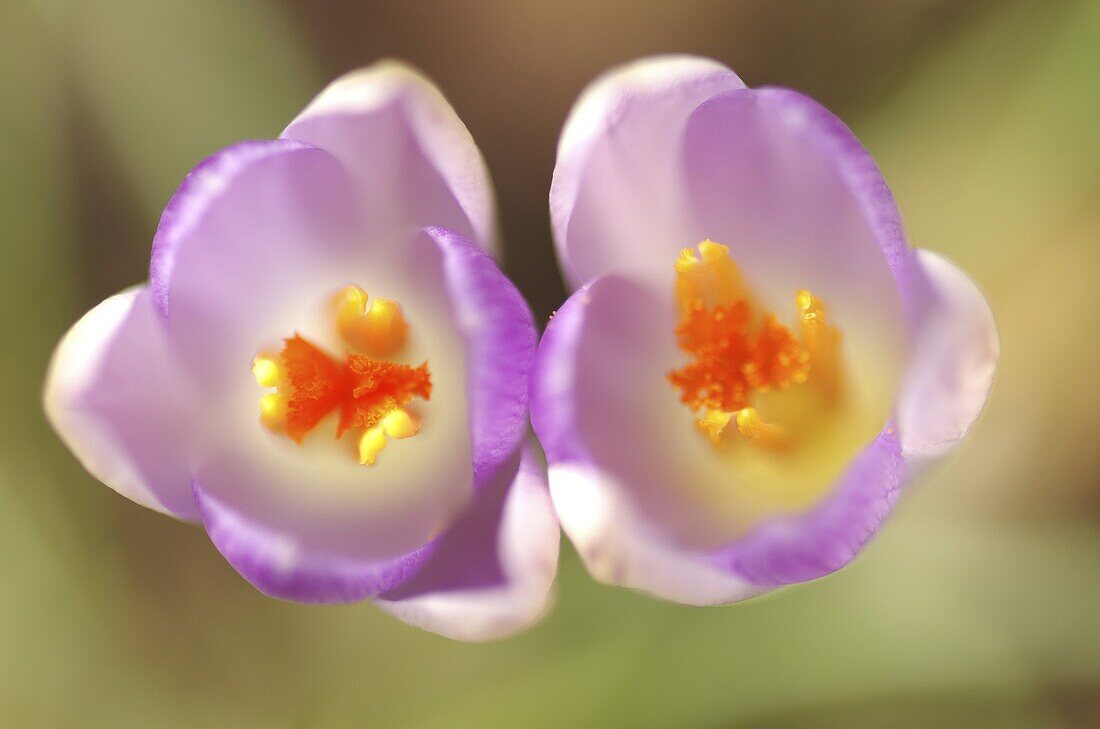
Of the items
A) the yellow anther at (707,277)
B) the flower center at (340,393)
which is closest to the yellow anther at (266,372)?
the flower center at (340,393)

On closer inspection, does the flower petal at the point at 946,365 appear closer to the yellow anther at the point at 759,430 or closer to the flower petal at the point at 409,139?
the yellow anther at the point at 759,430

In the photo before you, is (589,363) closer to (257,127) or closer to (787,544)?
(787,544)

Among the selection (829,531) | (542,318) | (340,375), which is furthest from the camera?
(542,318)

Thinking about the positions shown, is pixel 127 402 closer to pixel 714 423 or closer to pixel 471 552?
pixel 471 552

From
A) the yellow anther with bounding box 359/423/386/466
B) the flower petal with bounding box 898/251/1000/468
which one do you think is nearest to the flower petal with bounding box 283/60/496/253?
the yellow anther with bounding box 359/423/386/466

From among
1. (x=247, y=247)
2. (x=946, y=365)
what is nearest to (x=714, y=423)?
(x=946, y=365)

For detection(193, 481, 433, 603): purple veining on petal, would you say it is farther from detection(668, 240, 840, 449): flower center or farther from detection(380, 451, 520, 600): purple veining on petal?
detection(668, 240, 840, 449): flower center
